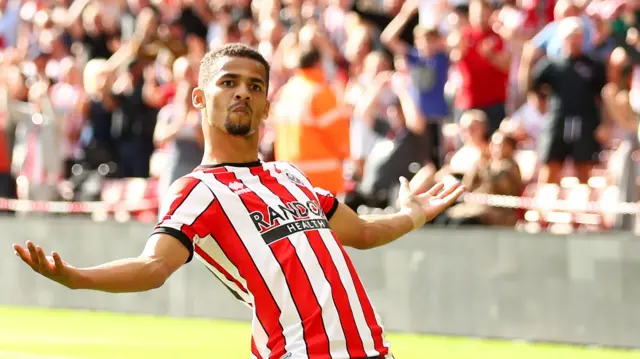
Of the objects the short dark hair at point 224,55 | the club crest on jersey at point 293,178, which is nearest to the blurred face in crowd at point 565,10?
the club crest on jersey at point 293,178

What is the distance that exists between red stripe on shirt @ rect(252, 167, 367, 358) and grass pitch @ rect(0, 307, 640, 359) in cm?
550

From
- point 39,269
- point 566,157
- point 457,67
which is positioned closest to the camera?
point 39,269

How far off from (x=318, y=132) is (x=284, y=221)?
6649 millimetres

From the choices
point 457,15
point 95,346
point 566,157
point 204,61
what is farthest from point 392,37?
point 204,61

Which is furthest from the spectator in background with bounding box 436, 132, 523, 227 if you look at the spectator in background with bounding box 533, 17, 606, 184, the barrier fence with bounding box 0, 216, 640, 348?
the spectator in background with bounding box 533, 17, 606, 184

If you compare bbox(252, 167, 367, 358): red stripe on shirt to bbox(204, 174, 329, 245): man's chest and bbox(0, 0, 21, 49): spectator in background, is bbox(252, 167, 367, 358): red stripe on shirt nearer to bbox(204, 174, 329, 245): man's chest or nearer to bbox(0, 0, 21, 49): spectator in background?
bbox(204, 174, 329, 245): man's chest

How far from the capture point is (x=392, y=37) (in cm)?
1378

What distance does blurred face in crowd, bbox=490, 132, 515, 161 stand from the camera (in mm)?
11305

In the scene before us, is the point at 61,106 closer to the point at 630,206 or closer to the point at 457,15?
the point at 457,15

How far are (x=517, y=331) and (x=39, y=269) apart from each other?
7.53 metres

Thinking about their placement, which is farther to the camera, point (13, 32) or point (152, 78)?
point (13, 32)

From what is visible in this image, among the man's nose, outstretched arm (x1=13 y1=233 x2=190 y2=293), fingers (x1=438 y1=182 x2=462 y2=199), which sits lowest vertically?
outstretched arm (x1=13 y1=233 x2=190 y2=293)

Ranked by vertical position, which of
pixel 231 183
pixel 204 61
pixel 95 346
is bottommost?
pixel 95 346

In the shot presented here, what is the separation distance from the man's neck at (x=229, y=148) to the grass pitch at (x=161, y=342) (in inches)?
215
